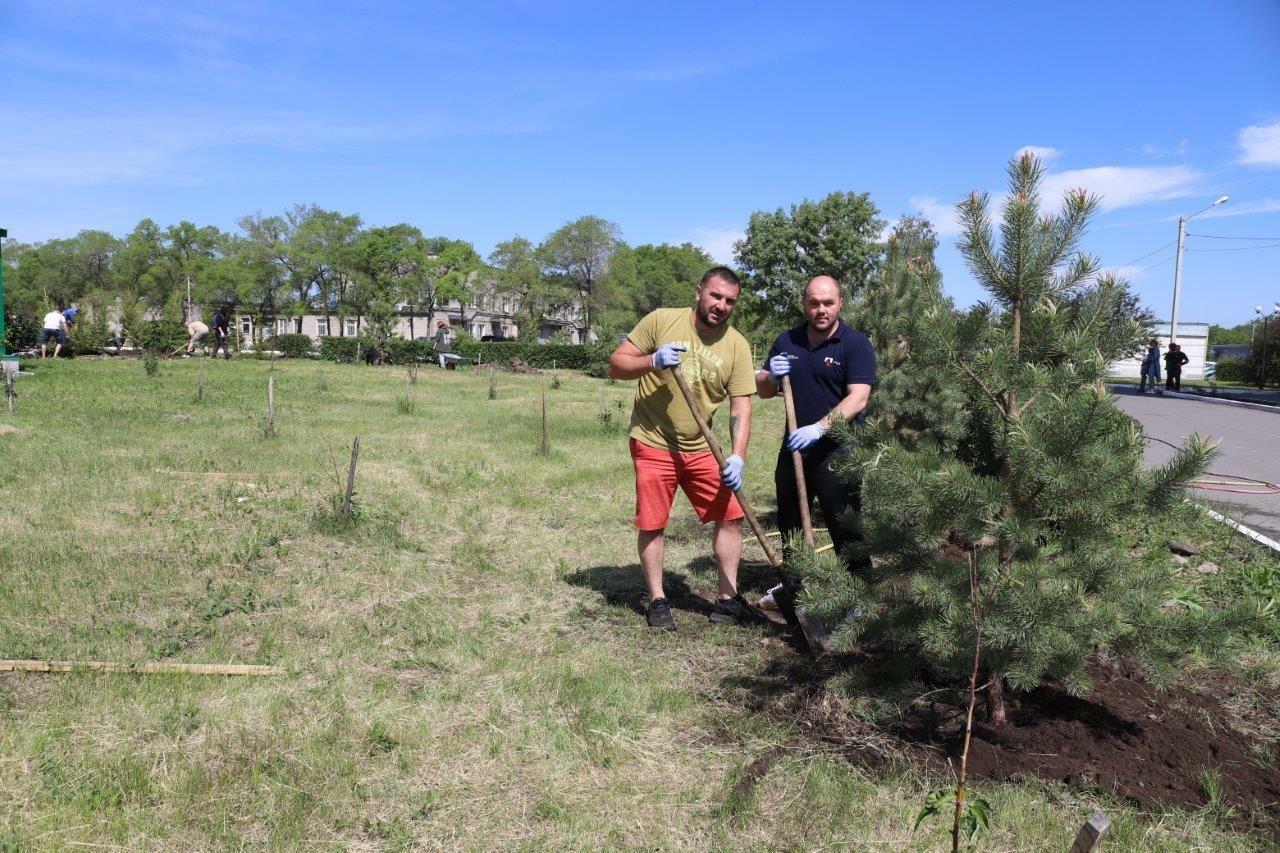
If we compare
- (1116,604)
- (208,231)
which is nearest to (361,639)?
(1116,604)

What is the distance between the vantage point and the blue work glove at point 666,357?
390 cm

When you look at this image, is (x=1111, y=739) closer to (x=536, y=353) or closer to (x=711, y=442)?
(x=711, y=442)

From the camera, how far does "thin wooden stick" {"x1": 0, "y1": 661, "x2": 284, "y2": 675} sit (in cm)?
353

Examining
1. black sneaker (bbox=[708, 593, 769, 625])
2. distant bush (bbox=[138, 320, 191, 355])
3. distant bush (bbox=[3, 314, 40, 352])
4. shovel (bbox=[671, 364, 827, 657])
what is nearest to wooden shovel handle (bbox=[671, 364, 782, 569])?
shovel (bbox=[671, 364, 827, 657])

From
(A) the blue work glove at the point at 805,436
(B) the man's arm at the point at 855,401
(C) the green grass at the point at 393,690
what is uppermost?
(B) the man's arm at the point at 855,401

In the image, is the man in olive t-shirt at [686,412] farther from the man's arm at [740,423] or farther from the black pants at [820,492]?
the black pants at [820,492]

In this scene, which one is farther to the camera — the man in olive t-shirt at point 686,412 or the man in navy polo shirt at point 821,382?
the man in olive t-shirt at point 686,412

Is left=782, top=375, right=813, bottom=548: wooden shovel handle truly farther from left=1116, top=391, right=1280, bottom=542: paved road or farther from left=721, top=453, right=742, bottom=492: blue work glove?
left=1116, top=391, right=1280, bottom=542: paved road

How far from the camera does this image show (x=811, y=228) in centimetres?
4084

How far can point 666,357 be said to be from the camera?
3.90 metres

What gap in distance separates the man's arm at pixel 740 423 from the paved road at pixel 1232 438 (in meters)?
1.63

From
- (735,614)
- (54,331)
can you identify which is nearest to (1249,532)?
(735,614)

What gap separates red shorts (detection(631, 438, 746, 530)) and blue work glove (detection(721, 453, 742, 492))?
178 mm

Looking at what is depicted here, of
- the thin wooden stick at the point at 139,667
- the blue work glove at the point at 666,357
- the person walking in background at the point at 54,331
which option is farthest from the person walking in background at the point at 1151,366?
the person walking in background at the point at 54,331
